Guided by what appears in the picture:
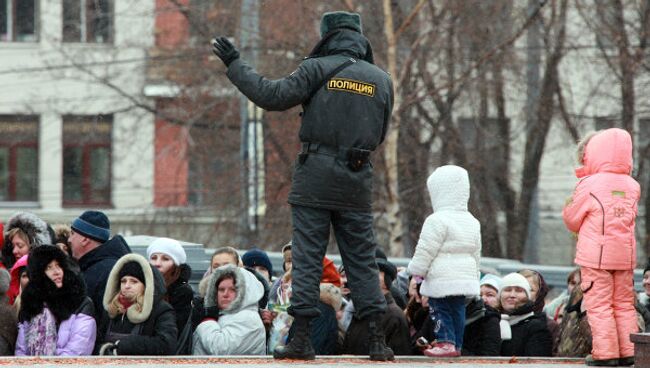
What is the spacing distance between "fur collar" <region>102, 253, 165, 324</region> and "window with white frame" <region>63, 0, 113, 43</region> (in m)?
22.2

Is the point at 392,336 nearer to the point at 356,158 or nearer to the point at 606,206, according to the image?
the point at 356,158

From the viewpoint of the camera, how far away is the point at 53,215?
3934cm

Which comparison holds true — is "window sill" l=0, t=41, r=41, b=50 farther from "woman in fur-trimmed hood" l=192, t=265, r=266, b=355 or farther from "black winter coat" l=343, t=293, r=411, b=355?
"black winter coat" l=343, t=293, r=411, b=355

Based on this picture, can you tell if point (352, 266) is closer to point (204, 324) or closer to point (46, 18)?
point (204, 324)

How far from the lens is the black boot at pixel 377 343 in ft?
34.5

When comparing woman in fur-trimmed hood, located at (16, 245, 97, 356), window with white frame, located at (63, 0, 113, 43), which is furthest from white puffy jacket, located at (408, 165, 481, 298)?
window with white frame, located at (63, 0, 113, 43)

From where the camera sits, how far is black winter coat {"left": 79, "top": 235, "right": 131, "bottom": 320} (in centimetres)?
1163

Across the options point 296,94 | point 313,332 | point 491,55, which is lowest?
point 313,332

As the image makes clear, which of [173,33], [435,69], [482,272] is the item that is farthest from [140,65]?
[482,272]

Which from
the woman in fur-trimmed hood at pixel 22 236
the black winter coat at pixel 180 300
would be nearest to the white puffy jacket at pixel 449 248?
the black winter coat at pixel 180 300

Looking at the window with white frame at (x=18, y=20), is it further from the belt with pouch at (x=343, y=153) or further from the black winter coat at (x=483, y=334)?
the belt with pouch at (x=343, y=153)

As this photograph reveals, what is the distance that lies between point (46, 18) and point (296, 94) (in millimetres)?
26502

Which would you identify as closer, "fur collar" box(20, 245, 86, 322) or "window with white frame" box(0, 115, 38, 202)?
"fur collar" box(20, 245, 86, 322)

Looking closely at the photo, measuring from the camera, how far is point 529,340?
12.0 m
